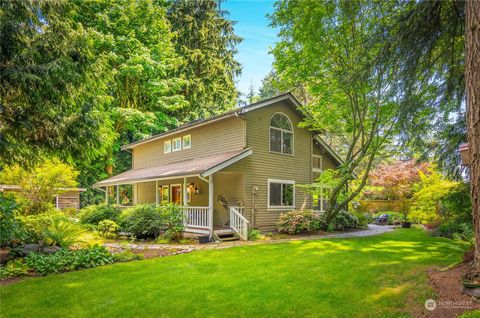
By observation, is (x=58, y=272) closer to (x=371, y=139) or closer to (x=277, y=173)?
(x=277, y=173)

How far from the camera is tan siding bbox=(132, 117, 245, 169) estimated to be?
14.3 m

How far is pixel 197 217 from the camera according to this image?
1274 cm

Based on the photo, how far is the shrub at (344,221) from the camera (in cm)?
1628

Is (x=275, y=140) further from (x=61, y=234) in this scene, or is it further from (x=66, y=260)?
(x=66, y=260)

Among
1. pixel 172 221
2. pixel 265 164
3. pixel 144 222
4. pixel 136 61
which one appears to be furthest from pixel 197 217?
pixel 136 61

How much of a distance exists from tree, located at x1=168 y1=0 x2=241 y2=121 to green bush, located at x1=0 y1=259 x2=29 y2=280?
1878 cm

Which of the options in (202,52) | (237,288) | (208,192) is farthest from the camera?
(202,52)

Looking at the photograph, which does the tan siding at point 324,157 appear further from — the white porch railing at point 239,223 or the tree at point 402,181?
the white porch railing at point 239,223

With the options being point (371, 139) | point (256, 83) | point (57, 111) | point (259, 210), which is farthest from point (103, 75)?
point (256, 83)

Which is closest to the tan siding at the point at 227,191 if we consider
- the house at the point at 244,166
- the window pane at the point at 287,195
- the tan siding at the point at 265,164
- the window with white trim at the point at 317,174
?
the house at the point at 244,166

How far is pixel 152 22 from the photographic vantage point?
2239 cm

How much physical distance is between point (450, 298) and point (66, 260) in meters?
7.63

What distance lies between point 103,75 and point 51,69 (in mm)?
1484

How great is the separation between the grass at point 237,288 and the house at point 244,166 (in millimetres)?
4767
